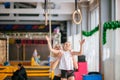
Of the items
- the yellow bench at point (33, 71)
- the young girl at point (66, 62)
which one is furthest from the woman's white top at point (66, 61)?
the yellow bench at point (33, 71)

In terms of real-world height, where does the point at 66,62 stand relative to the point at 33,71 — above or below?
above

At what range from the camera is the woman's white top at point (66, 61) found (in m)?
4.97

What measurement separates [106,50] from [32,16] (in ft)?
27.7

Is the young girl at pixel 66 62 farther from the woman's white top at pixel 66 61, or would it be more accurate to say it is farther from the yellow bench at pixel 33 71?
the yellow bench at pixel 33 71

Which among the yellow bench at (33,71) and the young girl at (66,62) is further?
the yellow bench at (33,71)

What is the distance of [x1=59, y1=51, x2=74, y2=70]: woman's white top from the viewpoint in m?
4.97

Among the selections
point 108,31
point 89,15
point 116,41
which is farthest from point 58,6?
point 116,41

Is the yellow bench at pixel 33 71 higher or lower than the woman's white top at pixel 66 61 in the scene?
lower

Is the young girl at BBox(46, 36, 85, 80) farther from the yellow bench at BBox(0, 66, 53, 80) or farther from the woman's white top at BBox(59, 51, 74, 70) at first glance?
the yellow bench at BBox(0, 66, 53, 80)

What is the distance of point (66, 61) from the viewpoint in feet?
16.3

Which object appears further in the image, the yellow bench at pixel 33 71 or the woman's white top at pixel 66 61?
the yellow bench at pixel 33 71

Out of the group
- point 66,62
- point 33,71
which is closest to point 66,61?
point 66,62

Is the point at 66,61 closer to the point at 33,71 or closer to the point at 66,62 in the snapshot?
the point at 66,62

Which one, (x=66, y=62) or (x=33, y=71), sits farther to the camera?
(x=33, y=71)
